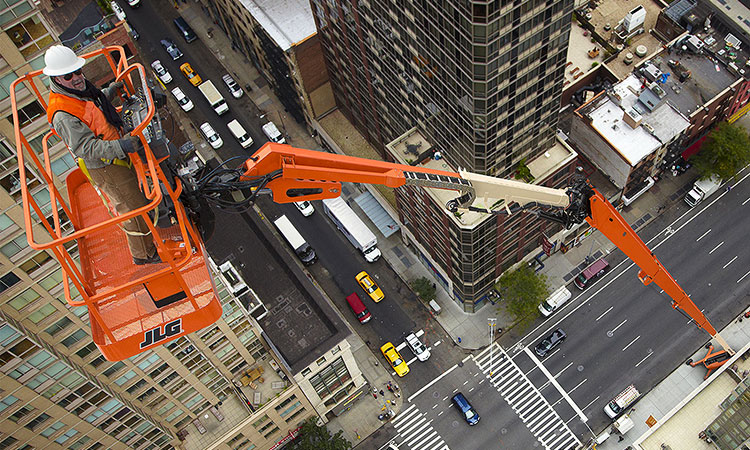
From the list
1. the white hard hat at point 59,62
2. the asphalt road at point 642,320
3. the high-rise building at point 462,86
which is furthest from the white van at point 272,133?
the white hard hat at point 59,62

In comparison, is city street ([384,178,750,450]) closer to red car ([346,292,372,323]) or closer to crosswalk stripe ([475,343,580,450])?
crosswalk stripe ([475,343,580,450])

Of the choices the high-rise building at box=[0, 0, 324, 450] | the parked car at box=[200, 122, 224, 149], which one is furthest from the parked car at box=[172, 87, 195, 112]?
the high-rise building at box=[0, 0, 324, 450]

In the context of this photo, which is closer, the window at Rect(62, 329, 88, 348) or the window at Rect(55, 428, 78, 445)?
the window at Rect(62, 329, 88, 348)

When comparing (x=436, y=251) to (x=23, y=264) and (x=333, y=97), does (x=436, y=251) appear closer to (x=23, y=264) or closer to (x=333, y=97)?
(x=333, y=97)

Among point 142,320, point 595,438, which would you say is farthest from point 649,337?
point 142,320

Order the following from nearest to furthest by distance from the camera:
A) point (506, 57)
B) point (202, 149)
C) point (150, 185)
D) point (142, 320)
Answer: point (150, 185), point (142, 320), point (506, 57), point (202, 149)
